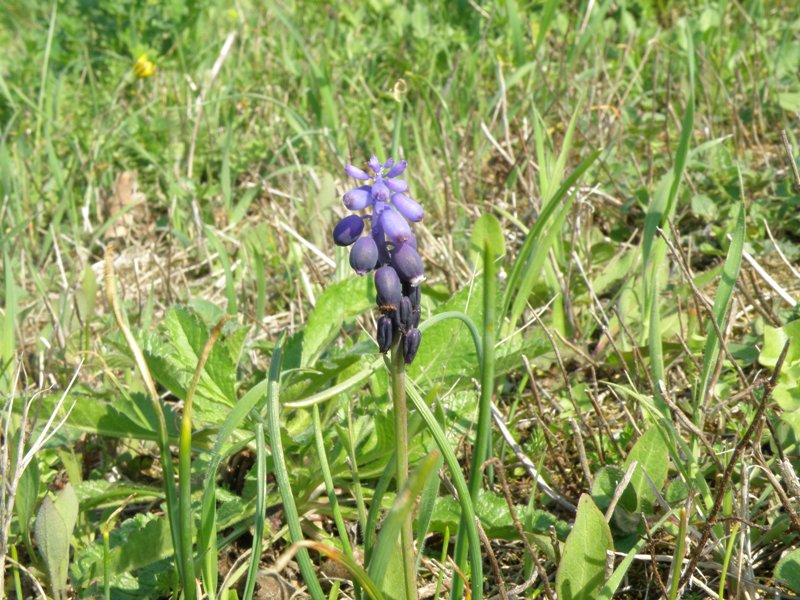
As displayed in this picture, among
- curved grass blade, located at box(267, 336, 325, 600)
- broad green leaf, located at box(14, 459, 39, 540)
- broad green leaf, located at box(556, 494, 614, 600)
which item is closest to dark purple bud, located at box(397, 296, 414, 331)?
curved grass blade, located at box(267, 336, 325, 600)

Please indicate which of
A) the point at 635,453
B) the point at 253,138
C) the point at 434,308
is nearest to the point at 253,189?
the point at 253,138

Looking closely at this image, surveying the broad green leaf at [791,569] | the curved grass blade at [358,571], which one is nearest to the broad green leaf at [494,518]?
the broad green leaf at [791,569]

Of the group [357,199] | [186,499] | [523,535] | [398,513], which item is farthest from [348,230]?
[523,535]

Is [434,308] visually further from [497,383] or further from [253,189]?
[253,189]

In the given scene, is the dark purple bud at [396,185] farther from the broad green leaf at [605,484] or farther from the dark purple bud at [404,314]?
the broad green leaf at [605,484]

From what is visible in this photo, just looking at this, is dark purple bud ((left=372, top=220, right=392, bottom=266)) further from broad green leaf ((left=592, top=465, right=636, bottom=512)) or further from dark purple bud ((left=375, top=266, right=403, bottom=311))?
broad green leaf ((left=592, top=465, right=636, bottom=512))
